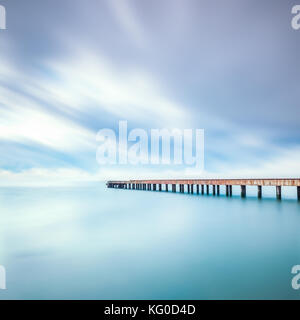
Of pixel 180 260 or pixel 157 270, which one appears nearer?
pixel 157 270

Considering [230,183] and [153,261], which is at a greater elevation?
[230,183]

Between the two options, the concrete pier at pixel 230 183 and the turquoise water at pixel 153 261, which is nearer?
the turquoise water at pixel 153 261

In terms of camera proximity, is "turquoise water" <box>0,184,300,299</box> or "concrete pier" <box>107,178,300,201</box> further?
"concrete pier" <box>107,178,300,201</box>

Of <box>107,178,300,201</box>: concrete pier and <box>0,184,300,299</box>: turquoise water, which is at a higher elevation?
<box>107,178,300,201</box>: concrete pier

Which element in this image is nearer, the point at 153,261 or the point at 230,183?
the point at 153,261

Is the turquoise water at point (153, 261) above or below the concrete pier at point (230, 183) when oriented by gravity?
below

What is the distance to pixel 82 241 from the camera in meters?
8.80
